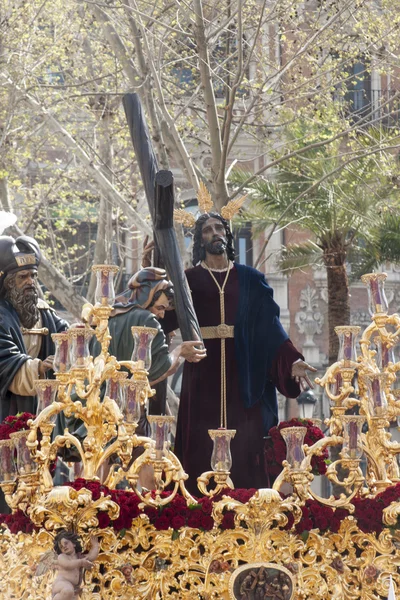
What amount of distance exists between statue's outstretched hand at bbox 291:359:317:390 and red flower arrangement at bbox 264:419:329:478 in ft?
1.57

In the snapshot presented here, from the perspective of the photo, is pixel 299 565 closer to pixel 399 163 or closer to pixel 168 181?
pixel 168 181

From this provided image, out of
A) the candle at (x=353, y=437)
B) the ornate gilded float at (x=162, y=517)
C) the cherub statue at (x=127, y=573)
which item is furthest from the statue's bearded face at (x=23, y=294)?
the candle at (x=353, y=437)

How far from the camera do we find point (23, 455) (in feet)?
25.7

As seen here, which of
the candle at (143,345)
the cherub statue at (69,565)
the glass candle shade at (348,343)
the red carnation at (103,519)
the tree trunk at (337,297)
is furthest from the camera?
the tree trunk at (337,297)

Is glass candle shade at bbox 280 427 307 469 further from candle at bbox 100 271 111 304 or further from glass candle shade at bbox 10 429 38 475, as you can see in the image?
glass candle shade at bbox 10 429 38 475

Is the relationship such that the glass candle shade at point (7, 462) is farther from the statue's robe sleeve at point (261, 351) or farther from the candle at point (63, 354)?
the statue's robe sleeve at point (261, 351)

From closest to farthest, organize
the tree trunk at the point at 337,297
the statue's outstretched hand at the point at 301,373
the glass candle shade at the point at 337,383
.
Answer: the glass candle shade at the point at 337,383
the statue's outstretched hand at the point at 301,373
the tree trunk at the point at 337,297

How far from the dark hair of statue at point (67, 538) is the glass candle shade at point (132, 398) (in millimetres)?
711

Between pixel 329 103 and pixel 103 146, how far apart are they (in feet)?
12.2

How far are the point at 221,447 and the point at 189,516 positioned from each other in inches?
17.3

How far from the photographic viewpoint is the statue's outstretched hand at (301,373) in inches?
384

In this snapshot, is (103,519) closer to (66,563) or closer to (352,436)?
(66,563)

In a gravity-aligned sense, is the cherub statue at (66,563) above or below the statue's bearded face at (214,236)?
below

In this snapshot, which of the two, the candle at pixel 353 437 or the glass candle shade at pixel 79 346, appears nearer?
the glass candle shade at pixel 79 346
